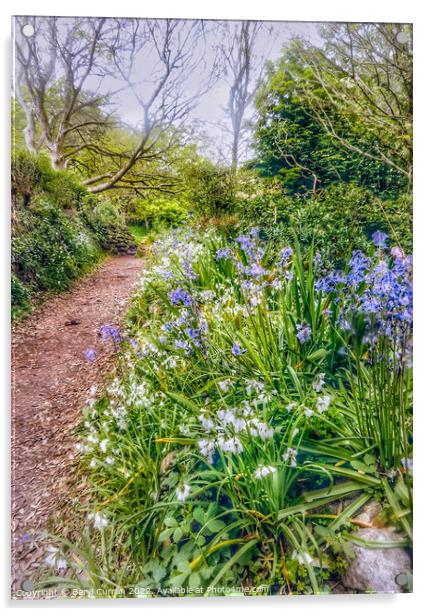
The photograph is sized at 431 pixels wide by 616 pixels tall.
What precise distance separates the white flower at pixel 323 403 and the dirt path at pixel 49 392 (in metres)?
1.03

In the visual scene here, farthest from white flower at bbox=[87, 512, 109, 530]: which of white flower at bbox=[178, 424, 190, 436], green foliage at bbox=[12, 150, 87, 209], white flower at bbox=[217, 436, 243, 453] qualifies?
green foliage at bbox=[12, 150, 87, 209]

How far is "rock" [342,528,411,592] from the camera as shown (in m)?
1.84

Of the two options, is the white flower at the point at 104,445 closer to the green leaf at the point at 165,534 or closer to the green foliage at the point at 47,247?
the green leaf at the point at 165,534

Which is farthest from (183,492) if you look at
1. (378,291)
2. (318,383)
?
(378,291)

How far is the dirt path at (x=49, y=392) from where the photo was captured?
6.72ft

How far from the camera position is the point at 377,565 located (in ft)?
6.16

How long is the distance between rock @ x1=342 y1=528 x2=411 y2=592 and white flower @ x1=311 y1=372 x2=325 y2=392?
62 cm

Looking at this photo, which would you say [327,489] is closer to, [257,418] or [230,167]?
[257,418]

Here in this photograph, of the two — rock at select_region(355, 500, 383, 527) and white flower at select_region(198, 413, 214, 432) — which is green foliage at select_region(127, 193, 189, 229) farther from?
rock at select_region(355, 500, 383, 527)

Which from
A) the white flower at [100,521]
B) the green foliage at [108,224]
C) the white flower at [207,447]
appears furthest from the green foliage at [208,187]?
the white flower at [100,521]

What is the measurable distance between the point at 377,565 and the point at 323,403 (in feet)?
2.36

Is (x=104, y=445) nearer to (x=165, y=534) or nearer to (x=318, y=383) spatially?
(x=165, y=534)

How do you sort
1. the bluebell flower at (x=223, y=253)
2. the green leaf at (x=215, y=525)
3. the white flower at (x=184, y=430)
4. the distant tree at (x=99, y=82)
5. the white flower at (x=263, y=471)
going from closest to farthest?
the white flower at (x=263, y=471), the green leaf at (x=215, y=525), the white flower at (x=184, y=430), the distant tree at (x=99, y=82), the bluebell flower at (x=223, y=253)

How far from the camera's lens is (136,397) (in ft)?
6.94
